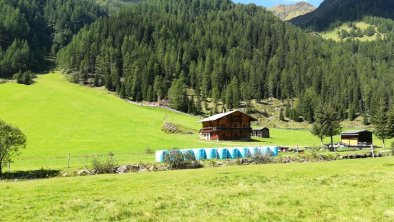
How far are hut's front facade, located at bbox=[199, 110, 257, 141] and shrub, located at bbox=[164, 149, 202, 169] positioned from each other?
5022cm

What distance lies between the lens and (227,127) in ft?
333

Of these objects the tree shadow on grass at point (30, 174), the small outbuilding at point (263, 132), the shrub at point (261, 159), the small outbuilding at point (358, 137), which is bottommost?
the tree shadow on grass at point (30, 174)

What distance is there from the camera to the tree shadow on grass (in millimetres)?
39562

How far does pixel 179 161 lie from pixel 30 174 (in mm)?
16039

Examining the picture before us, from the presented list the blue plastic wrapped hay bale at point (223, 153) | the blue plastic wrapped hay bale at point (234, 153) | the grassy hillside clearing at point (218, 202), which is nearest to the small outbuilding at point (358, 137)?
the blue plastic wrapped hay bale at point (234, 153)

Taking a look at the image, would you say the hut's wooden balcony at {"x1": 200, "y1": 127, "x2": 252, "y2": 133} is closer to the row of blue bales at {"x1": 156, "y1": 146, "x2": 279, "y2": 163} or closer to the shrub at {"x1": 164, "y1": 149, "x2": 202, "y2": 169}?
the row of blue bales at {"x1": 156, "y1": 146, "x2": 279, "y2": 163}

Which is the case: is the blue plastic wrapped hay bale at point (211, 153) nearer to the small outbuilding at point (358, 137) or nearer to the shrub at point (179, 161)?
the shrub at point (179, 161)

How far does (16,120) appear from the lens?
98.0m

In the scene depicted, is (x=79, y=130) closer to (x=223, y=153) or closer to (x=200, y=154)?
(x=200, y=154)

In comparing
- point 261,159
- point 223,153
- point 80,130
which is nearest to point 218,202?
point 261,159

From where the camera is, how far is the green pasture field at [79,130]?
6035 centimetres

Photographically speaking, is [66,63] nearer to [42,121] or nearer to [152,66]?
[152,66]

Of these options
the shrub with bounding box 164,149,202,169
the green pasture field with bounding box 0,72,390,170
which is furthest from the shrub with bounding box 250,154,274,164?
the green pasture field with bounding box 0,72,390,170

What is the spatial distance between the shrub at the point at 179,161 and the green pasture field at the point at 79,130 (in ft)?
26.8
